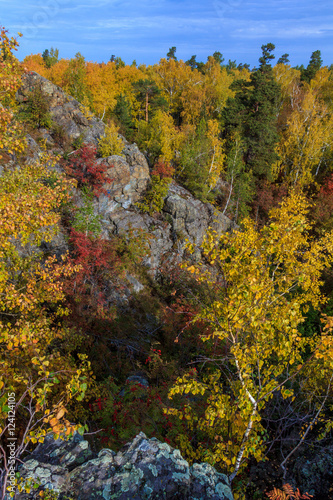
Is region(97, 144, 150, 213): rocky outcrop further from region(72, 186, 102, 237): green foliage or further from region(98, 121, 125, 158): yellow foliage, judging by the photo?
region(72, 186, 102, 237): green foliage

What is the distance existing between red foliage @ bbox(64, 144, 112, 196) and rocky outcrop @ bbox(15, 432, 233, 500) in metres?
17.1

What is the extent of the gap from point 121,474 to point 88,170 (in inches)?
719

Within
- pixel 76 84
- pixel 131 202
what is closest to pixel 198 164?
pixel 131 202

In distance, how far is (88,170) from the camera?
18.8 metres

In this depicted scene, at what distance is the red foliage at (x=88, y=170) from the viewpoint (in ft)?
61.9

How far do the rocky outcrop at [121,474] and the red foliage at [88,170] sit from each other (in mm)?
17138

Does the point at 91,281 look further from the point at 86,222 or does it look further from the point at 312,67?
the point at 312,67

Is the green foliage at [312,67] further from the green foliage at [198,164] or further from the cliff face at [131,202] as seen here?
the cliff face at [131,202]

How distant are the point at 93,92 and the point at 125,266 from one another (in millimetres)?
28379

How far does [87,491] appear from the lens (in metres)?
3.33

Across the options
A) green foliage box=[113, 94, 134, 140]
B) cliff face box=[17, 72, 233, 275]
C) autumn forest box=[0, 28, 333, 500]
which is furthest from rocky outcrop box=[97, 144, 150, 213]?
green foliage box=[113, 94, 134, 140]

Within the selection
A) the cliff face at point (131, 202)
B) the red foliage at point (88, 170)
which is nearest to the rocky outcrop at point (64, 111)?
the cliff face at point (131, 202)

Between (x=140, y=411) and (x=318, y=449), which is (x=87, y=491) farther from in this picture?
(x=318, y=449)

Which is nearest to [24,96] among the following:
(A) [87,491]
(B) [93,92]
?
(B) [93,92]
